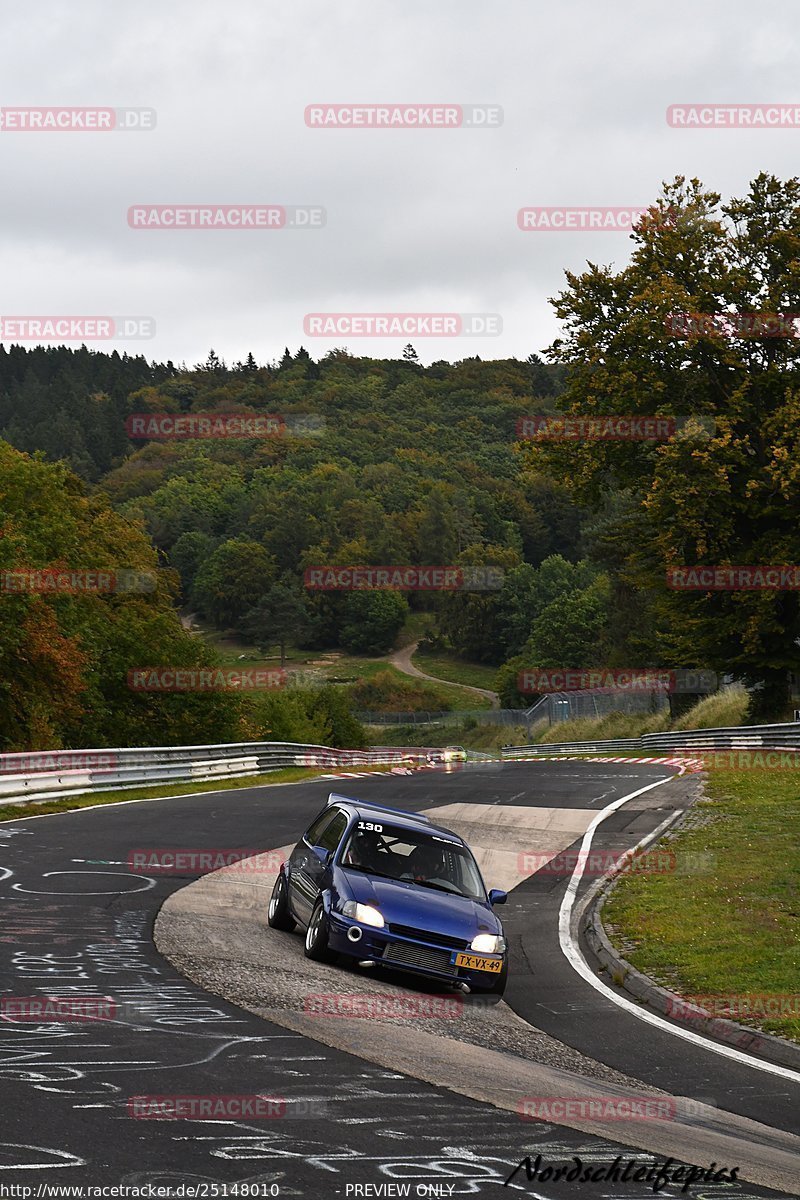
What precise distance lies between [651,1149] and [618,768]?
107 feet

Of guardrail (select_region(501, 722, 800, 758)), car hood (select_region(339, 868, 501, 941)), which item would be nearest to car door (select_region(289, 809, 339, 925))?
car hood (select_region(339, 868, 501, 941))

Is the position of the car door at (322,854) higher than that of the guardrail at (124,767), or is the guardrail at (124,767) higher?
the car door at (322,854)

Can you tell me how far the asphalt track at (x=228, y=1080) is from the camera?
5.97 metres

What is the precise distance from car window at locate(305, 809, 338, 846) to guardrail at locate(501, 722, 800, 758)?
24666 mm

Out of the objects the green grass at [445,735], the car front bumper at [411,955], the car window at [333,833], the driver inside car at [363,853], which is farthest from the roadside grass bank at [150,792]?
the green grass at [445,735]

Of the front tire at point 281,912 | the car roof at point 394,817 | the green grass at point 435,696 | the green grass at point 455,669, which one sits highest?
the car roof at point 394,817

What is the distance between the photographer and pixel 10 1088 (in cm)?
689

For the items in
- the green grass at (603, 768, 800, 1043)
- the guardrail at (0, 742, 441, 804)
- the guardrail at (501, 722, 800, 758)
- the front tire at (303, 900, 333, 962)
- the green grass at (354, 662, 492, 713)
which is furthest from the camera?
the green grass at (354, 662, 492, 713)

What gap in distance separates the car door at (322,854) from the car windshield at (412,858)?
20 cm

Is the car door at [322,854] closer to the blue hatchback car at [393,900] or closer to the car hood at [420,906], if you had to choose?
the blue hatchback car at [393,900]

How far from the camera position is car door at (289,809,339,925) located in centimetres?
1288

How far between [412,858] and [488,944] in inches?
57.7

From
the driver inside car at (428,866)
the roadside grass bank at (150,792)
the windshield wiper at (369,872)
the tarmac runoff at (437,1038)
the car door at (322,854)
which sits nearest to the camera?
the tarmac runoff at (437,1038)

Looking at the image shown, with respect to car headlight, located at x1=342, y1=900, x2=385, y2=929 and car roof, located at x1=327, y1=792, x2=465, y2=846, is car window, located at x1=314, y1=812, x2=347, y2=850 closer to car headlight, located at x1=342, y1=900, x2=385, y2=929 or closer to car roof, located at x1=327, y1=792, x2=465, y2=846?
car roof, located at x1=327, y1=792, x2=465, y2=846
